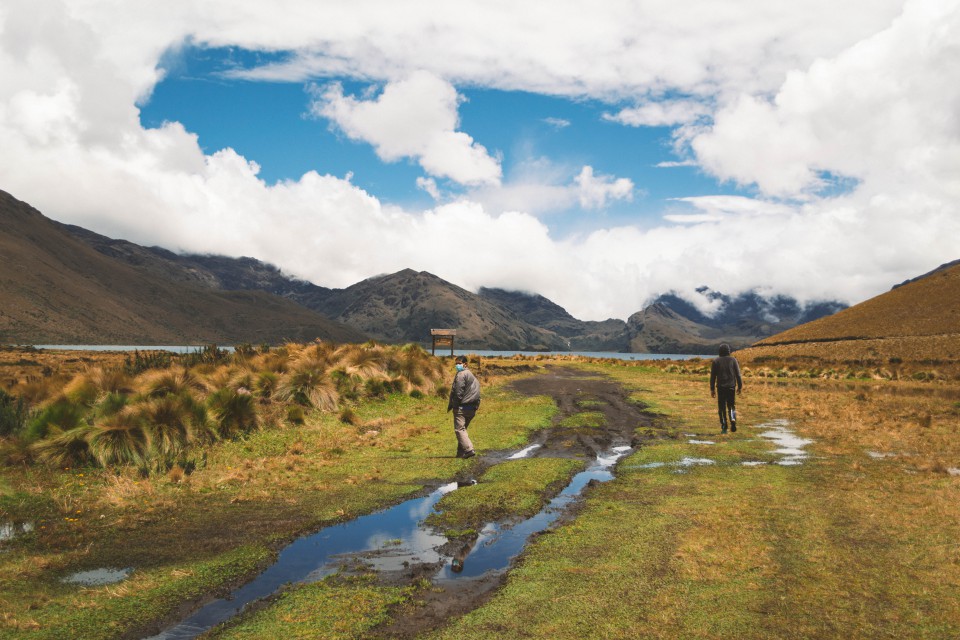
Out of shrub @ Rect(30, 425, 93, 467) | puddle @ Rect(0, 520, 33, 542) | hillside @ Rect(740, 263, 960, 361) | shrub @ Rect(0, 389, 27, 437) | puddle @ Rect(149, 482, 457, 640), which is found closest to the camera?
puddle @ Rect(149, 482, 457, 640)

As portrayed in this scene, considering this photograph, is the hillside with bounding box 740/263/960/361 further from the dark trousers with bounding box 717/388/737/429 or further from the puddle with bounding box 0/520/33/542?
the puddle with bounding box 0/520/33/542

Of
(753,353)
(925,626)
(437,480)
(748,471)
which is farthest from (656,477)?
(753,353)

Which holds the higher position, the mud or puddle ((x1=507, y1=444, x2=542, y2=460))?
the mud

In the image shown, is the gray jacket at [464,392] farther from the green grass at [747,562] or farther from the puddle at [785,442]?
the puddle at [785,442]

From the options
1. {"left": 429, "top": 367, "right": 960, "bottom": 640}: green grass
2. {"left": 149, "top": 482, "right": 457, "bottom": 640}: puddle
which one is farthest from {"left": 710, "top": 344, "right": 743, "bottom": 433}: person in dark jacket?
{"left": 149, "top": 482, "right": 457, "bottom": 640}: puddle

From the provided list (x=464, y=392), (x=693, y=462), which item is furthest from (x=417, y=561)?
(x=693, y=462)

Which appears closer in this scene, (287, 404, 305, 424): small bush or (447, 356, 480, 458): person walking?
(447, 356, 480, 458): person walking

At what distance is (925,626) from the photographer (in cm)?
511

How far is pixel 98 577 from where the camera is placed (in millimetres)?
6723

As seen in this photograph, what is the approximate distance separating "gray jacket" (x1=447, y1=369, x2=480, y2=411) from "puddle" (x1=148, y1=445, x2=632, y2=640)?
463cm

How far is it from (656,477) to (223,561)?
8.54 meters

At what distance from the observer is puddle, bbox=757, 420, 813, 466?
13.1 metres

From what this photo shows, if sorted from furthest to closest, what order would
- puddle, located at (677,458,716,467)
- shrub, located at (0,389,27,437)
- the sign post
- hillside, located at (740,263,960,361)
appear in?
hillside, located at (740,263,960,361)
the sign post
shrub, located at (0,389,27,437)
puddle, located at (677,458,716,467)

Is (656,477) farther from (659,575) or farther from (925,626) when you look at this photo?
(925,626)
